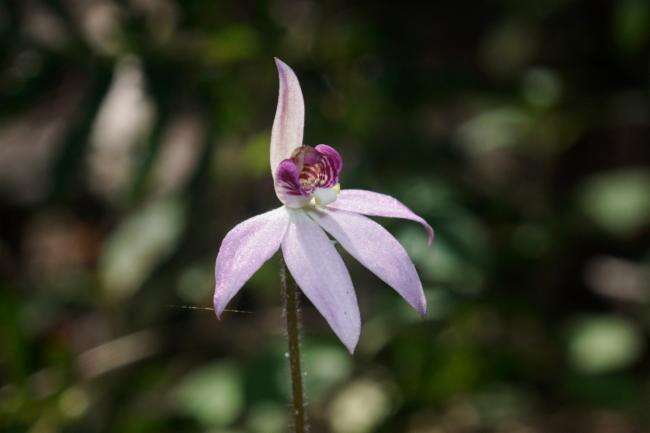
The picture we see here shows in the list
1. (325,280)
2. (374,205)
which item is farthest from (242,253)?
(374,205)

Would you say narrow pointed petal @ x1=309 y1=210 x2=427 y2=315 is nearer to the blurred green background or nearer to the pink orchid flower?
the pink orchid flower

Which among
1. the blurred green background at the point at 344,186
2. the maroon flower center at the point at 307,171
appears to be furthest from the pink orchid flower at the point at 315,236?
the blurred green background at the point at 344,186

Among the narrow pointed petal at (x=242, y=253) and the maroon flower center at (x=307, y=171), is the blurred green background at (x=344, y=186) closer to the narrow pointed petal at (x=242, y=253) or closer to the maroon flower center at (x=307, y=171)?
the maroon flower center at (x=307, y=171)

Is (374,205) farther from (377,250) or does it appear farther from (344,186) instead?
(344,186)

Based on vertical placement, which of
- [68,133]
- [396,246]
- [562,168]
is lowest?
[562,168]

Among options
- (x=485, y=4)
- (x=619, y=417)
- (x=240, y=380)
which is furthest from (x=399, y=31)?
(x=619, y=417)

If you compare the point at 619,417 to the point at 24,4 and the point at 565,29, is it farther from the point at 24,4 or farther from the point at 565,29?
the point at 24,4
